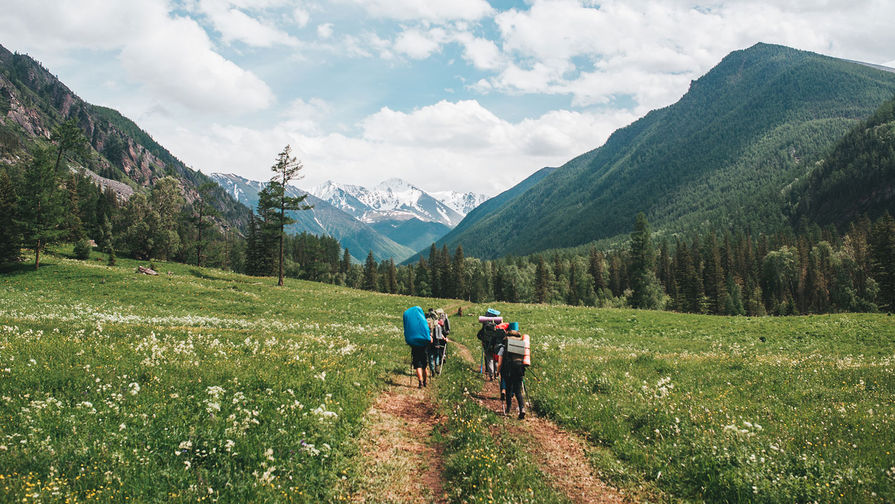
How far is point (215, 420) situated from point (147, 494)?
7.21 ft

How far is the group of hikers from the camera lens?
39.3ft

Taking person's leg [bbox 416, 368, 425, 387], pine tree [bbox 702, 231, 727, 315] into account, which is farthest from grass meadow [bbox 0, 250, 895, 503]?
pine tree [bbox 702, 231, 727, 315]

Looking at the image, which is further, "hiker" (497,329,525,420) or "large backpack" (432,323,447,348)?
"large backpack" (432,323,447,348)

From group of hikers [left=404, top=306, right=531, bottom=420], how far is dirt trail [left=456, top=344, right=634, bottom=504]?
592 mm

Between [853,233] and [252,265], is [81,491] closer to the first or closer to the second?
[252,265]

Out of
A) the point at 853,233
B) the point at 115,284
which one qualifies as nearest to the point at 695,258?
the point at 853,233

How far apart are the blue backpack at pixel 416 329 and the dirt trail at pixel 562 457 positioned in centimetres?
297

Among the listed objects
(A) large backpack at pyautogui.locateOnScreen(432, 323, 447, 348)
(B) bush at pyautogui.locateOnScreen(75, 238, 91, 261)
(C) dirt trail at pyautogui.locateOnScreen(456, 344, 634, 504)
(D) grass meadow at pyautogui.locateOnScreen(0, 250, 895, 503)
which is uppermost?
(B) bush at pyautogui.locateOnScreen(75, 238, 91, 261)

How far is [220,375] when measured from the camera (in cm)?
1008

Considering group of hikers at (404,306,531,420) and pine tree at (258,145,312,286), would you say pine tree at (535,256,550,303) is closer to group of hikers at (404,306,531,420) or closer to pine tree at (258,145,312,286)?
pine tree at (258,145,312,286)

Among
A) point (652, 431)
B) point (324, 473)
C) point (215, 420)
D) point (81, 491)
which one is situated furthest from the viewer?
point (652, 431)

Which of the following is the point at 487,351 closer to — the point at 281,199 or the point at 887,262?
the point at 281,199

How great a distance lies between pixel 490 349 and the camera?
53.8ft

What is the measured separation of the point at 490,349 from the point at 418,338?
3.68m
